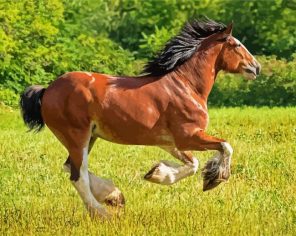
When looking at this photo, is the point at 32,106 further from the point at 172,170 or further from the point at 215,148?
the point at 215,148

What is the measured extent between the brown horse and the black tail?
0.04 feet

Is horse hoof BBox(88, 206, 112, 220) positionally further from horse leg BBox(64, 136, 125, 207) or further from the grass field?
horse leg BBox(64, 136, 125, 207)

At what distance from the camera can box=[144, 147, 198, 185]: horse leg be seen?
29.1 ft

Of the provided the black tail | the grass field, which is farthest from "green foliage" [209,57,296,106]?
the black tail

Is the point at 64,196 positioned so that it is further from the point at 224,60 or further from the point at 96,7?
the point at 96,7

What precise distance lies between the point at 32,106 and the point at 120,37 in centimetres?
3660

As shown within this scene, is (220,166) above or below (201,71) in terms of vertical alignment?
below

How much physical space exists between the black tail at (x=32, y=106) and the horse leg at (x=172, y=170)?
4.51 ft

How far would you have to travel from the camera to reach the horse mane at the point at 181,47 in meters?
9.12

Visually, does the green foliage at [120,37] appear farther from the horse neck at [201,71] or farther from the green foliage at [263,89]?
the horse neck at [201,71]

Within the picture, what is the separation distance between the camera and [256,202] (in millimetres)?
9648

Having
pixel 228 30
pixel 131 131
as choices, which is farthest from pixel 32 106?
pixel 228 30

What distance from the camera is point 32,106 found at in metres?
9.18

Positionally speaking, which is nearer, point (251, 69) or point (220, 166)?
point (220, 166)
